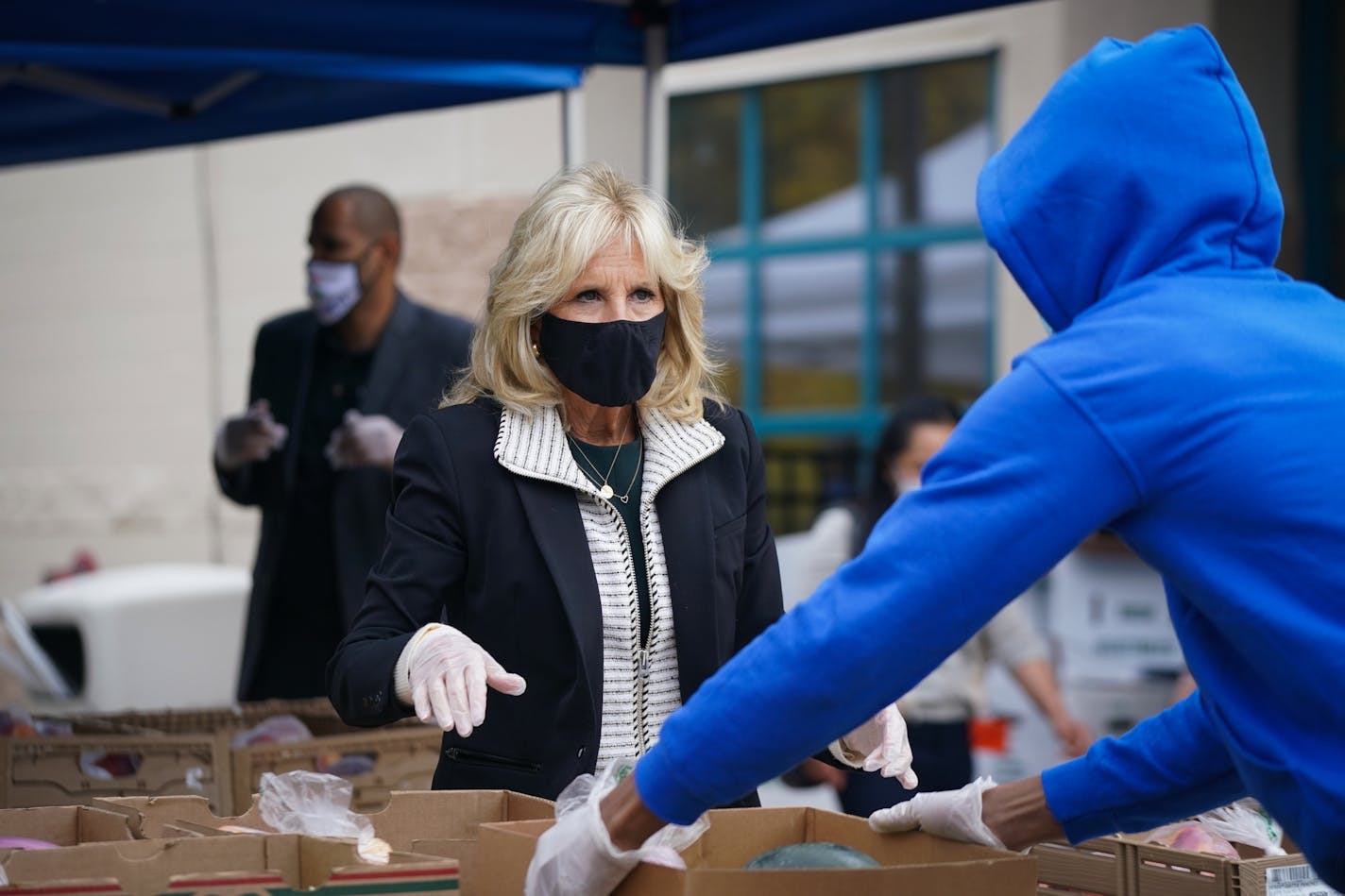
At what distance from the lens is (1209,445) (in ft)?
4.62

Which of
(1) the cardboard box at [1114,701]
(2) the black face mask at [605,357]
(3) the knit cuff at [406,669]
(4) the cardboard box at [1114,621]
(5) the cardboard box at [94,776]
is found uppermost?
(2) the black face mask at [605,357]

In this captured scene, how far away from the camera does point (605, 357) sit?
2.24 meters

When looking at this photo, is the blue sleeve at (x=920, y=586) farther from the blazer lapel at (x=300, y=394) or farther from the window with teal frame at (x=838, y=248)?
the window with teal frame at (x=838, y=248)

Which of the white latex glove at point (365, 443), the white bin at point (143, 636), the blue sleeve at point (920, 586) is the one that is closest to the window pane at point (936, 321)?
the white bin at point (143, 636)

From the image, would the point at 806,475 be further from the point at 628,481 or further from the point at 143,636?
the point at 628,481

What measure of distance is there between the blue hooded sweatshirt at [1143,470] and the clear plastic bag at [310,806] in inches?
21.2

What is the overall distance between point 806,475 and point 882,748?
5.05 m

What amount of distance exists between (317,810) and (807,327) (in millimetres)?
5344

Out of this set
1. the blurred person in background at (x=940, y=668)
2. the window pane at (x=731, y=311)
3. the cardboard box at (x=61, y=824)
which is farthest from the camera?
the window pane at (x=731, y=311)

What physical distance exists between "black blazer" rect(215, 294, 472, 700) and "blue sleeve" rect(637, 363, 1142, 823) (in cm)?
262

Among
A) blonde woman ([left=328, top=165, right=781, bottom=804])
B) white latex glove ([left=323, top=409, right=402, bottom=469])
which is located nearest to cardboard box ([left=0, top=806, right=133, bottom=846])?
blonde woman ([left=328, top=165, right=781, bottom=804])

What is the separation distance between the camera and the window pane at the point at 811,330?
703 centimetres

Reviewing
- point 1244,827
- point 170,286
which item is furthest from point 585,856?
point 170,286

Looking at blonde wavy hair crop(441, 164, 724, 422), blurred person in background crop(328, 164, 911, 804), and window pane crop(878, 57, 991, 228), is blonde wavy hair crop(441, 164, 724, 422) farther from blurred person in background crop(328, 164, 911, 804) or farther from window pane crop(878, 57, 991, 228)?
window pane crop(878, 57, 991, 228)
